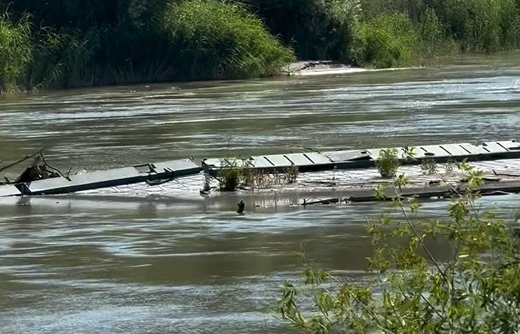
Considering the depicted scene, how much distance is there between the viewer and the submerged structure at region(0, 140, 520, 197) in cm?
1994

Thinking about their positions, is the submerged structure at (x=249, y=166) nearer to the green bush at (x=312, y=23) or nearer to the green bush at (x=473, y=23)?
the green bush at (x=312, y=23)

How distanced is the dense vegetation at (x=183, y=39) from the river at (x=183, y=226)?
15.5 meters

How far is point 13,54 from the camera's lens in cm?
5175

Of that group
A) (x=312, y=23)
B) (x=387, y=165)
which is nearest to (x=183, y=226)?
(x=387, y=165)

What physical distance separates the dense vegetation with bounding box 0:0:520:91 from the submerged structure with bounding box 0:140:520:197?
30.6m

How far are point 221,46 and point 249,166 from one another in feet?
120

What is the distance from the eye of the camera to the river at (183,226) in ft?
38.0

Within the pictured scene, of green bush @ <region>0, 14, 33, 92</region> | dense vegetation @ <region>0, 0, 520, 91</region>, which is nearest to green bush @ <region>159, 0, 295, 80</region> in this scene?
dense vegetation @ <region>0, 0, 520, 91</region>

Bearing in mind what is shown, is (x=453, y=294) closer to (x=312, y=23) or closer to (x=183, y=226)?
(x=183, y=226)

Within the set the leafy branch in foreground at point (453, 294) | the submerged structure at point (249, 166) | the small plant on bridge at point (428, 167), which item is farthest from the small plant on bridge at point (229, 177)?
the leafy branch in foreground at point (453, 294)

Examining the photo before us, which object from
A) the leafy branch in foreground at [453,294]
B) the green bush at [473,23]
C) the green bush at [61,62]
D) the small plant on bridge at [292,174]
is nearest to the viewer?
the leafy branch in foreground at [453,294]

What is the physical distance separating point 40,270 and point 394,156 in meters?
7.63

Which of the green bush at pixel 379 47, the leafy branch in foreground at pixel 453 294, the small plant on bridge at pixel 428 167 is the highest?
the leafy branch in foreground at pixel 453 294

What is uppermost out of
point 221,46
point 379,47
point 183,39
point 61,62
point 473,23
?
point 183,39
